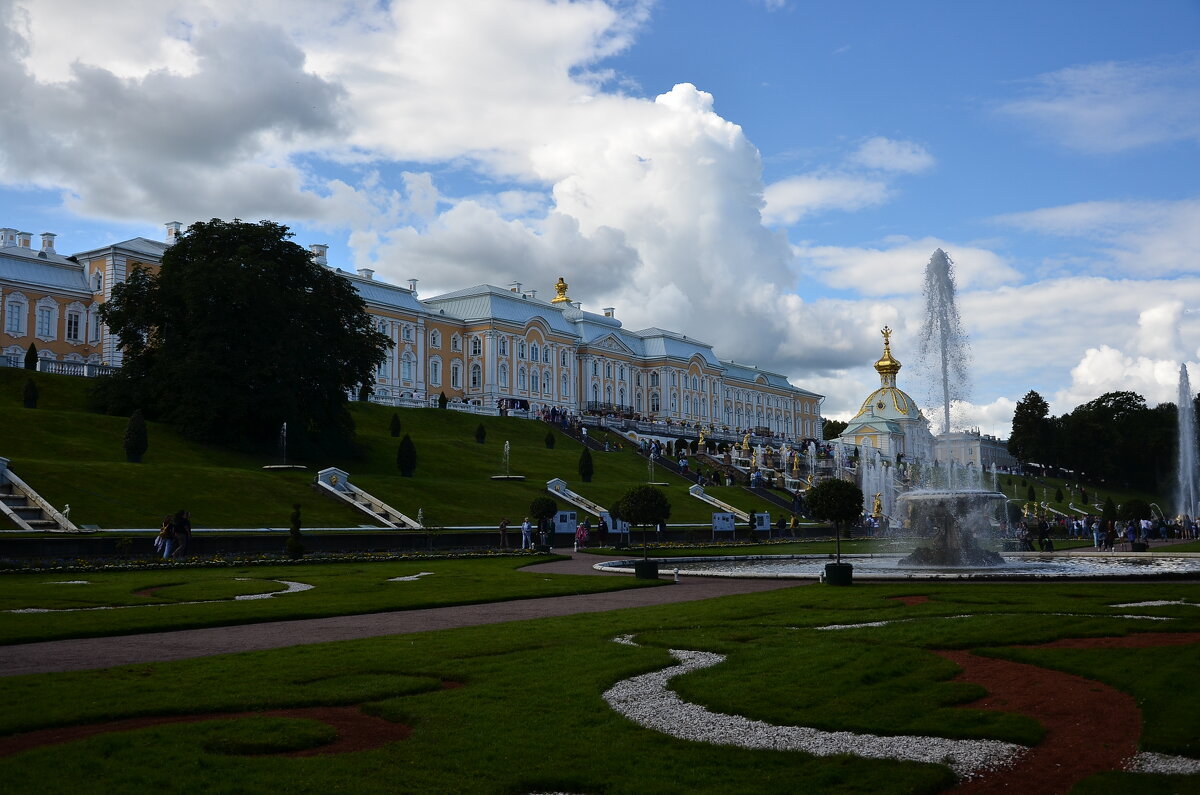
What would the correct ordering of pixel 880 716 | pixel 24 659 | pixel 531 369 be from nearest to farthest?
1. pixel 880 716
2. pixel 24 659
3. pixel 531 369

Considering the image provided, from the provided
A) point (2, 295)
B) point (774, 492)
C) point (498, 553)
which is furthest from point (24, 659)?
point (2, 295)

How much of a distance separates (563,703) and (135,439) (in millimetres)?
31150

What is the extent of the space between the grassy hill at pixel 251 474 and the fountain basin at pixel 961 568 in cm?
1163

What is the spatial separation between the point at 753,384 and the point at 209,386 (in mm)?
80866

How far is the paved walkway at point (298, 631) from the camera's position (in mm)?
10992

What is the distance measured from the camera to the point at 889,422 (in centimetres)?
10875

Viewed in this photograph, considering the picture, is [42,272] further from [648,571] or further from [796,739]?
[796,739]

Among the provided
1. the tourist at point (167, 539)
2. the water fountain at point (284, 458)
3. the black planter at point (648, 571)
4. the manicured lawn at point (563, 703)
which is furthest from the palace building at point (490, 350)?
the manicured lawn at point (563, 703)

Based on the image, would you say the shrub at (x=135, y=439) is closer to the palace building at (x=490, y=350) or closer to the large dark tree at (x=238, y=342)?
the large dark tree at (x=238, y=342)

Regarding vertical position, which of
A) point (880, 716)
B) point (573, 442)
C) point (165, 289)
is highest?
point (165, 289)

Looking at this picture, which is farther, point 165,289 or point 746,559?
point 165,289

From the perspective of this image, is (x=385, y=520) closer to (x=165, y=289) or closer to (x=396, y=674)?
(x=165, y=289)

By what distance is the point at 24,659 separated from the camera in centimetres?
1091

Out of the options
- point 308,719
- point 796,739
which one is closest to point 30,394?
point 308,719
